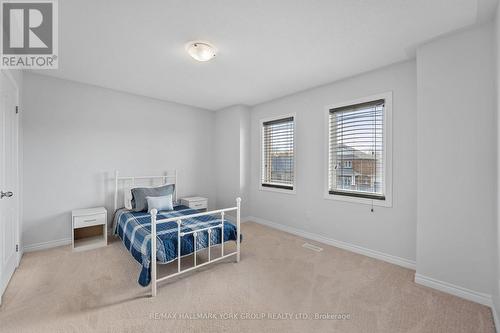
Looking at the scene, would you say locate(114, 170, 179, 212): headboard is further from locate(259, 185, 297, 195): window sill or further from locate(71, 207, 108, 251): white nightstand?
locate(259, 185, 297, 195): window sill

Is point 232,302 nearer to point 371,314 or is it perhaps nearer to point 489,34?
point 371,314

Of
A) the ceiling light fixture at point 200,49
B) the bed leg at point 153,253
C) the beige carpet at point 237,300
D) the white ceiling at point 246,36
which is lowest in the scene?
the beige carpet at point 237,300

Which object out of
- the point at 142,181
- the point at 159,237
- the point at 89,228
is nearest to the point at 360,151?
the point at 159,237

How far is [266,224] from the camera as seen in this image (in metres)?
4.51

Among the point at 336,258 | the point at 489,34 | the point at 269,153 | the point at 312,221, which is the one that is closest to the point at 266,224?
the point at 312,221

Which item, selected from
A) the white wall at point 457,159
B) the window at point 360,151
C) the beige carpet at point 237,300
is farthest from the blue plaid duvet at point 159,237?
the white wall at point 457,159

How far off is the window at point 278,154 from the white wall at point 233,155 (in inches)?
16.6

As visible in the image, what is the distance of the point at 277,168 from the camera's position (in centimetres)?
444

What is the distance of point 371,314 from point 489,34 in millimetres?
2705

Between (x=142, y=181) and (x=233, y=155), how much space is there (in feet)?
6.09

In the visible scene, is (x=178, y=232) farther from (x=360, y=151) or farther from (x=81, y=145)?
(x=360, y=151)

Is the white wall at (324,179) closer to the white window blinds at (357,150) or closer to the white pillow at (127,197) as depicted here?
the white window blinds at (357,150)

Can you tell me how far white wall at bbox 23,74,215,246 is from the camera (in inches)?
125

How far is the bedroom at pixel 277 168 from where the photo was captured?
190 cm
